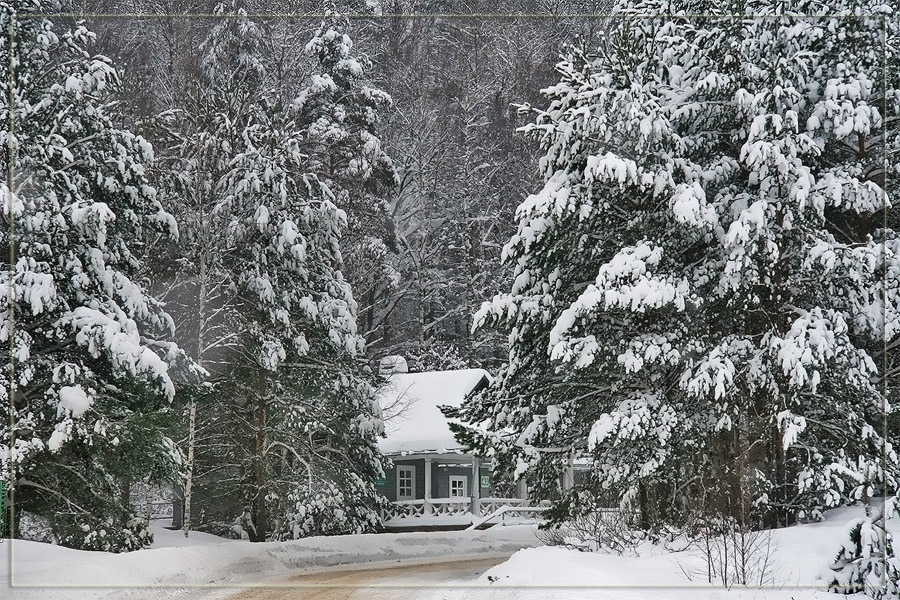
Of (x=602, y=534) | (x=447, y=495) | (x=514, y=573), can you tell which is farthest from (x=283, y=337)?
(x=447, y=495)

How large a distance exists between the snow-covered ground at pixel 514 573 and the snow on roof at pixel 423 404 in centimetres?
882

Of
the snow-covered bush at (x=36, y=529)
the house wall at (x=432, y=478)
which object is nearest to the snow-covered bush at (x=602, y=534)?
the snow-covered bush at (x=36, y=529)

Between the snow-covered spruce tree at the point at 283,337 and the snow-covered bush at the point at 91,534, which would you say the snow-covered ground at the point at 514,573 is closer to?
the snow-covered bush at the point at 91,534

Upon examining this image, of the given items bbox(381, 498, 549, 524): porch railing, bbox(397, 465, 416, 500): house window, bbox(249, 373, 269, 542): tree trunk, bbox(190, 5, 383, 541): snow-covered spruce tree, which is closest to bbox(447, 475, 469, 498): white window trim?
bbox(397, 465, 416, 500): house window

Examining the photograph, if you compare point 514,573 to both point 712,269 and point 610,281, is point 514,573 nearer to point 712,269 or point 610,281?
point 610,281

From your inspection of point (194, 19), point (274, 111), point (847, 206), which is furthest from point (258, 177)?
point (847, 206)

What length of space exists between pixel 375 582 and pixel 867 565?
7.06 meters

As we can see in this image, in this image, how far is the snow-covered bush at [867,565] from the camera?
361 inches

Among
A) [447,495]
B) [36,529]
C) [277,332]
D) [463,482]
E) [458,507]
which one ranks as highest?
[277,332]

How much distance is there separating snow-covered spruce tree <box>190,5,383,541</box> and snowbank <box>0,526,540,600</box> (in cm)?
118

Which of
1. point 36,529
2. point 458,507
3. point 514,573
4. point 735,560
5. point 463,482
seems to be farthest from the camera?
point 463,482

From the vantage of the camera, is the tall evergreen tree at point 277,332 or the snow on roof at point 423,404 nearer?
the tall evergreen tree at point 277,332

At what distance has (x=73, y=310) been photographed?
14.5 metres

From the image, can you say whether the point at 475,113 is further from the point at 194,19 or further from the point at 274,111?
the point at 194,19
